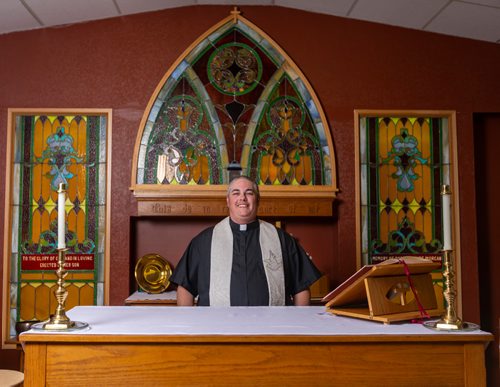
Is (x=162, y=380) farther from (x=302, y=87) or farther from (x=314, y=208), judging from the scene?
(x=302, y=87)

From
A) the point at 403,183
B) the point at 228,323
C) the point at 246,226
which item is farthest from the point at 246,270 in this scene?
the point at 403,183

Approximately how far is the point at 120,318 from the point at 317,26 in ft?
11.2

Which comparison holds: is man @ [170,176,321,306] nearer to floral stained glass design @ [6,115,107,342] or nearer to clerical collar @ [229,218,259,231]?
clerical collar @ [229,218,259,231]

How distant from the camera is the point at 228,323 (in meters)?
2.07

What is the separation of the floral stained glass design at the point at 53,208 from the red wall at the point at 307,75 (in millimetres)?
125

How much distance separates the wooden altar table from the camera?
184 cm

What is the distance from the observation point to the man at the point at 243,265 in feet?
10.4

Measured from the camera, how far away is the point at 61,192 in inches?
83.2

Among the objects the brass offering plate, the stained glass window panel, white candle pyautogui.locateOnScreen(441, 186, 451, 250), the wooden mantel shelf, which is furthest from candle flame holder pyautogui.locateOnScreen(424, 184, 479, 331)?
the brass offering plate

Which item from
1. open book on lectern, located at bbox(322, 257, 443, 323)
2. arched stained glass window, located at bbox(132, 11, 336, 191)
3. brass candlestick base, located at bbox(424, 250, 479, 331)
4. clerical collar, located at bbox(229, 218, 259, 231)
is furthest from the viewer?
arched stained glass window, located at bbox(132, 11, 336, 191)

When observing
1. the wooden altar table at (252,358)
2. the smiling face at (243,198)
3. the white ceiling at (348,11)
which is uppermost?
the white ceiling at (348,11)

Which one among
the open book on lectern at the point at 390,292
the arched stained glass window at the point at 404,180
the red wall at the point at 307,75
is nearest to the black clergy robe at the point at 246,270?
the open book on lectern at the point at 390,292

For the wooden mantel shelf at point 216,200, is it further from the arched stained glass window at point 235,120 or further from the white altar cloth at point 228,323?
the white altar cloth at point 228,323

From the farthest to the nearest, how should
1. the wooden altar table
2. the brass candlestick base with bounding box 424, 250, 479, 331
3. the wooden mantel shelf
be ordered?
the wooden mantel shelf
the brass candlestick base with bounding box 424, 250, 479, 331
the wooden altar table
